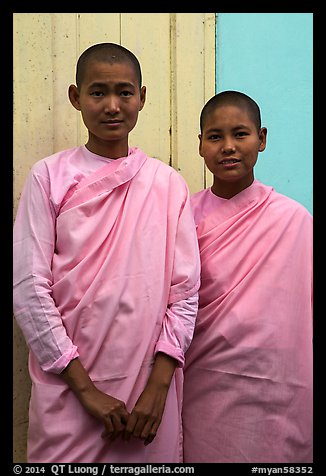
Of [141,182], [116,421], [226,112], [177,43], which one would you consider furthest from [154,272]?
[177,43]

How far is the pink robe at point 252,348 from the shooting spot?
5.71 ft

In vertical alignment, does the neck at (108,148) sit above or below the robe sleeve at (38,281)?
above

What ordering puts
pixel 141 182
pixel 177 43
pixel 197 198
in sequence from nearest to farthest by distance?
pixel 141 182
pixel 197 198
pixel 177 43

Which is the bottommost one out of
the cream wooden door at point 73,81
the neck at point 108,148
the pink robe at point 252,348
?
the pink robe at point 252,348

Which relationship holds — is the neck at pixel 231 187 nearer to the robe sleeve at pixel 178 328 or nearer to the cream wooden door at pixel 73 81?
the cream wooden door at pixel 73 81

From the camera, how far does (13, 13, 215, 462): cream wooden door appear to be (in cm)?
200

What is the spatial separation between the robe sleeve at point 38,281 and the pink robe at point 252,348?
0.47m

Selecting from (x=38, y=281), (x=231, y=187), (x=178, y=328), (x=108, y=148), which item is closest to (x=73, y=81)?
(x=108, y=148)

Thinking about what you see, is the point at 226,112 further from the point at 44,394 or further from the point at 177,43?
the point at 44,394

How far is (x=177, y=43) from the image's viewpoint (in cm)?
229

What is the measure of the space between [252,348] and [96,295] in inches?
20.6

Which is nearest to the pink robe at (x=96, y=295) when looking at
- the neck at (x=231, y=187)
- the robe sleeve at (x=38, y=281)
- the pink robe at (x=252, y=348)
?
the robe sleeve at (x=38, y=281)

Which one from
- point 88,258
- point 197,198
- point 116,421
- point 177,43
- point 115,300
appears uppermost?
point 177,43

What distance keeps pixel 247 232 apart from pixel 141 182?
393 millimetres
